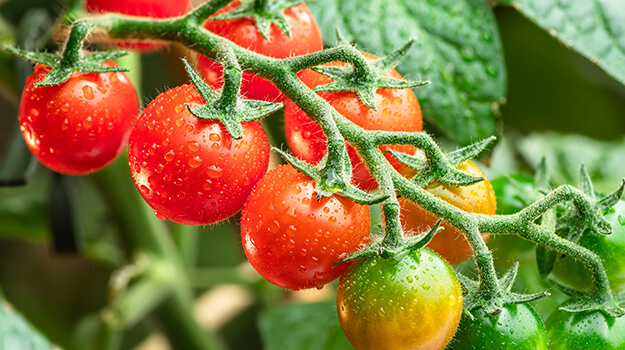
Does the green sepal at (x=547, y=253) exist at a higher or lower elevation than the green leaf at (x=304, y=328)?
higher

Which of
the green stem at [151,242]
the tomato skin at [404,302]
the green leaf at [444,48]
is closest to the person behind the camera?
the tomato skin at [404,302]

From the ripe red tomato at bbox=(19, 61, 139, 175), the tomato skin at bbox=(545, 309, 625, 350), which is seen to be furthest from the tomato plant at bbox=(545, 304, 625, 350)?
the ripe red tomato at bbox=(19, 61, 139, 175)

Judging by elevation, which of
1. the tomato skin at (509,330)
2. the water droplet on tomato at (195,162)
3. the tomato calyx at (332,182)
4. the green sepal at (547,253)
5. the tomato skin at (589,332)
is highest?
the tomato calyx at (332,182)

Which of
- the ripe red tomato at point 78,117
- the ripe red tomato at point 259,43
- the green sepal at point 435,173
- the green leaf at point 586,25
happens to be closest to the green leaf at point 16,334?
the ripe red tomato at point 78,117

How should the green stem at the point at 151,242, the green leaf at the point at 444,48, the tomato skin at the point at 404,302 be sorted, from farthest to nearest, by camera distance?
1. the green stem at the point at 151,242
2. the green leaf at the point at 444,48
3. the tomato skin at the point at 404,302

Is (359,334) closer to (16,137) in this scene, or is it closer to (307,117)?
(307,117)

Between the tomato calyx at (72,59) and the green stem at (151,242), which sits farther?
the green stem at (151,242)

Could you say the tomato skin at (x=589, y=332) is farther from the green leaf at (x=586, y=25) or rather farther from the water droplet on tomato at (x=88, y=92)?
the water droplet on tomato at (x=88, y=92)

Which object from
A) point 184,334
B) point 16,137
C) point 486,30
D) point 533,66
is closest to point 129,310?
point 184,334

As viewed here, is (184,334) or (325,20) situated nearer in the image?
(325,20)
